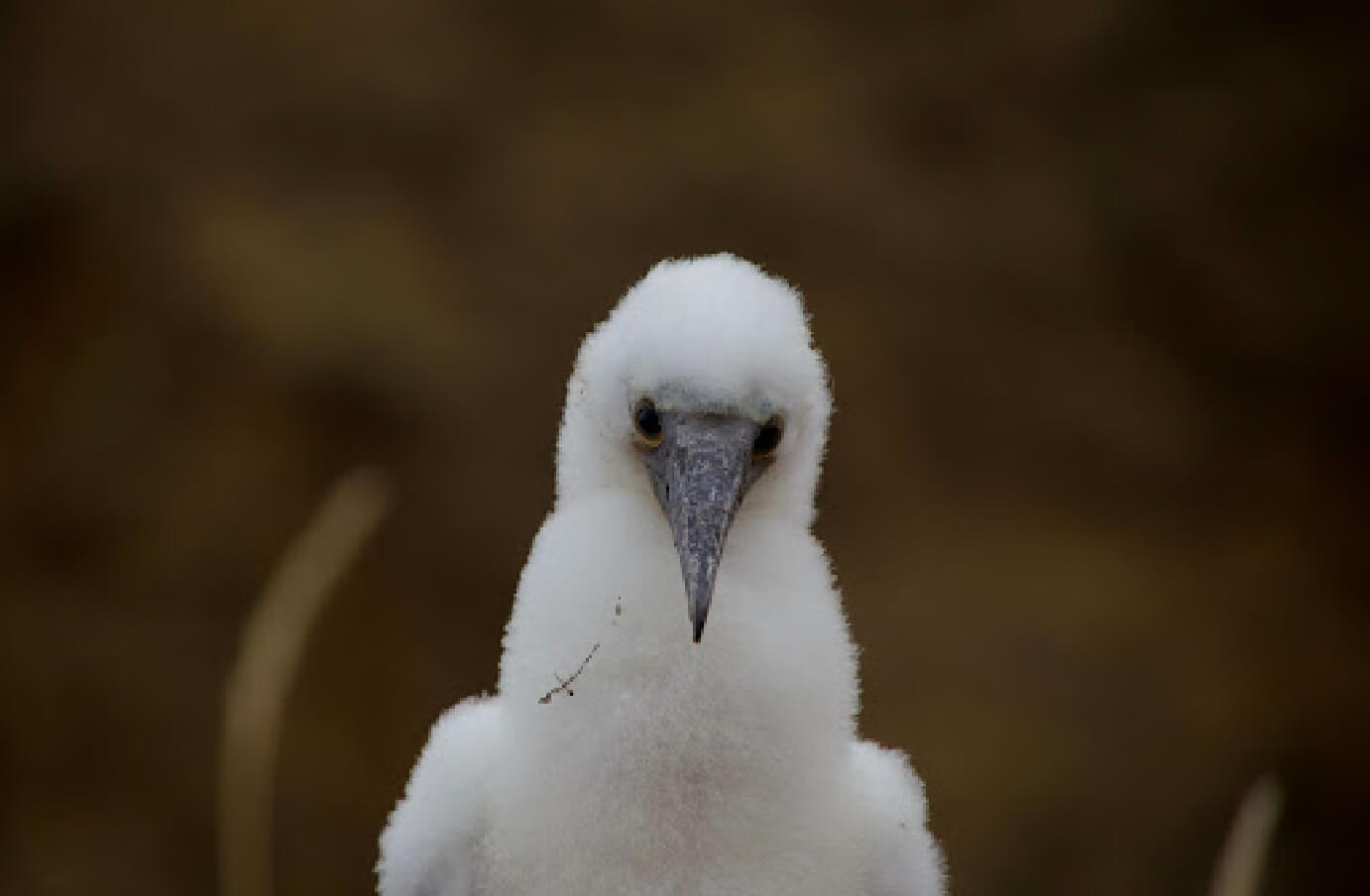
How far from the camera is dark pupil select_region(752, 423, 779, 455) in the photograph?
A: 270cm

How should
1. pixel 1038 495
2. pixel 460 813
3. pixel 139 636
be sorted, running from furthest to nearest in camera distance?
pixel 1038 495
pixel 139 636
pixel 460 813

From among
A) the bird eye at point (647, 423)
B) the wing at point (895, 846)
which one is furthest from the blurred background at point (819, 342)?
the bird eye at point (647, 423)

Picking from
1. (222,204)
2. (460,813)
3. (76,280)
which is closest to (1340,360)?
(222,204)

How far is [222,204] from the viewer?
22.3ft

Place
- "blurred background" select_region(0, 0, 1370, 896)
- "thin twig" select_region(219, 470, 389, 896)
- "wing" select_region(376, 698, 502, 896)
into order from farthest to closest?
"blurred background" select_region(0, 0, 1370, 896), "wing" select_region(376, 698, 502, 896), "thin twig" select_region(219, 470, 389, 896)

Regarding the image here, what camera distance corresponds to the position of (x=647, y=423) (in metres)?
2.70

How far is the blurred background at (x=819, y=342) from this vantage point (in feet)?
21.7

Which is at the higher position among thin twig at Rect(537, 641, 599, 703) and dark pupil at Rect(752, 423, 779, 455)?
dark pupil at Rect(752, 423, 779, 455)

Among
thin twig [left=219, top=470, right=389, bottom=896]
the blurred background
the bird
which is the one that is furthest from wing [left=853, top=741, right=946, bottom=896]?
the blurred background

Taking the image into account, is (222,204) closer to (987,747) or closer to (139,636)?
(139,636)

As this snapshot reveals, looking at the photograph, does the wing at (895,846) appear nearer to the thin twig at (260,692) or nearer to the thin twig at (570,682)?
the thin twig at (570,682)

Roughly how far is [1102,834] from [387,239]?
116 inches

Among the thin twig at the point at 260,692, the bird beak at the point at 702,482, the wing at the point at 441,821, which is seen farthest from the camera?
the wing at the point at 441,821

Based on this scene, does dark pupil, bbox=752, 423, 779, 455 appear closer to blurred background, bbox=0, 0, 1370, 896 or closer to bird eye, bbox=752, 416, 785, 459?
bird eye, bbox=752, 416, 785, 459
